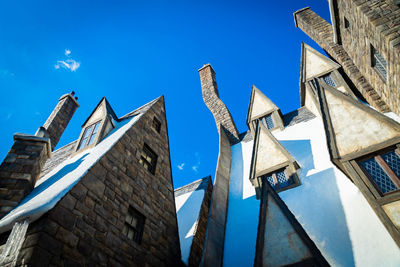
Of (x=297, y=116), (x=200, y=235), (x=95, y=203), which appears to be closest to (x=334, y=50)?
(x=297, y=116)

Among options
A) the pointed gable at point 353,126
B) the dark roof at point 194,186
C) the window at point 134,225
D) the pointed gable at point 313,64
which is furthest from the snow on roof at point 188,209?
the pointed gable at point 313,64

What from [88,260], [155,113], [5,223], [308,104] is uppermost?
[308,104]

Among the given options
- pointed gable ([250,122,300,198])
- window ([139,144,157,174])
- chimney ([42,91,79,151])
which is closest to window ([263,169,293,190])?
pointed gable ([250,122,300,198])

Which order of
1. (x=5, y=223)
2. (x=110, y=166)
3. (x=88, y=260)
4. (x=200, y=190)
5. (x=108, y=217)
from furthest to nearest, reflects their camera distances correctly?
1. (x=200, y=190)
2. (x=110, y=166)
3. (x=108, y=217)
4. (x=88, y=260)
5. (x=5, y=223)

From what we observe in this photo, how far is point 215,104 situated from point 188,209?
8228 mm

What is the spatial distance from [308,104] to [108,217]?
1059cm

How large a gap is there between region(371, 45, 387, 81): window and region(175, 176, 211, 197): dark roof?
6821 millimetres

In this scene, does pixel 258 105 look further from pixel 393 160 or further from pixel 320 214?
pixel 393 160

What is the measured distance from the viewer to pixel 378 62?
6230 millimetres

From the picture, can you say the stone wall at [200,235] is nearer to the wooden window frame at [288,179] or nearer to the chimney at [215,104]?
the wooden window frame at [288,179]

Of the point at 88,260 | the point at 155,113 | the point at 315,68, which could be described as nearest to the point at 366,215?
the point at 88,260

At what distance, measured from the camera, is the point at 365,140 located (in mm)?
6059

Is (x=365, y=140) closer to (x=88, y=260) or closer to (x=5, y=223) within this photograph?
(x=88, y=260)

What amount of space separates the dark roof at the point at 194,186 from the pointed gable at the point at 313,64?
6.95m
